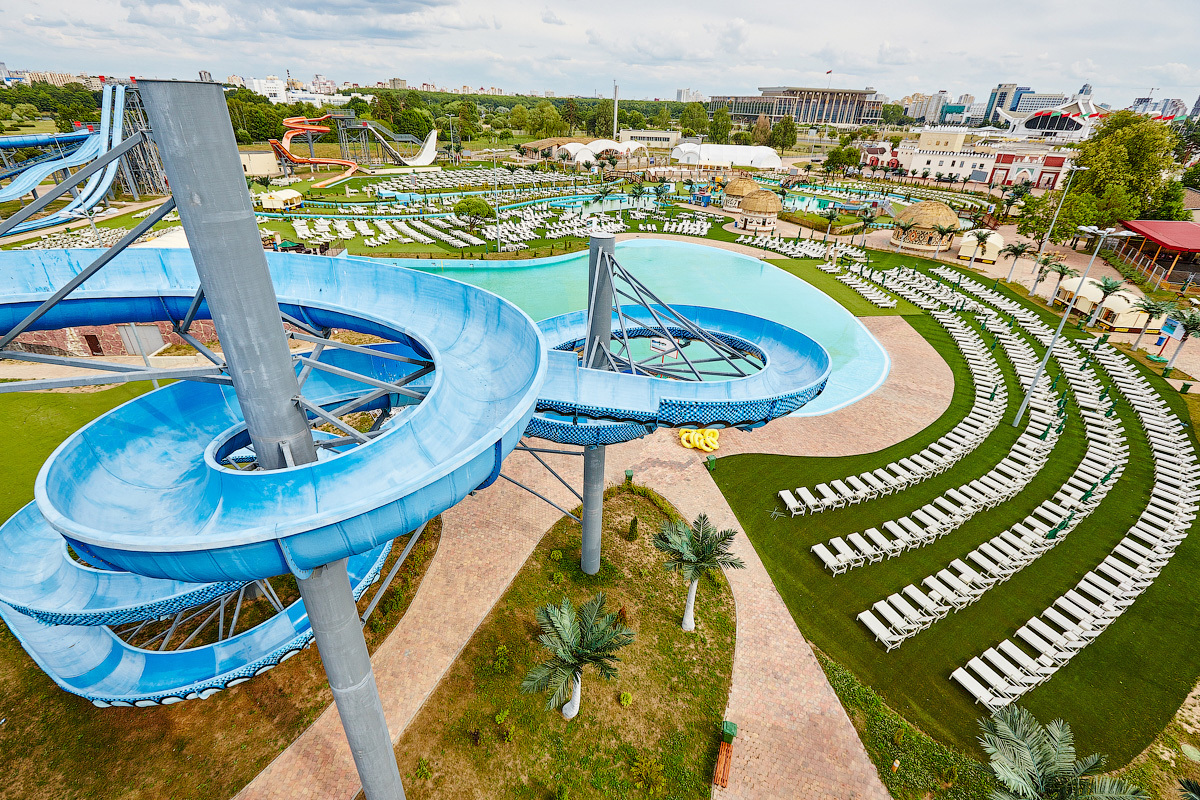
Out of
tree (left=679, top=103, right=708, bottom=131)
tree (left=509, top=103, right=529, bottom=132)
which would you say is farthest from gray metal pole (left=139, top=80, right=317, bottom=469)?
tree (left=509, top=103, right=529, bottom=132)

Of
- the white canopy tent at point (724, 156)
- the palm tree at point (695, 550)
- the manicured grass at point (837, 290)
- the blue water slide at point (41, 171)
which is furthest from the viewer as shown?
the white canopy tent at point (724, 156)

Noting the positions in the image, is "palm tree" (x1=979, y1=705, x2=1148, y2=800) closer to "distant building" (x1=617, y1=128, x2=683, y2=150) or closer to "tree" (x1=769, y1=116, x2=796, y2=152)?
"tree" (x1=769, y1=116, x2=796, y2=152)

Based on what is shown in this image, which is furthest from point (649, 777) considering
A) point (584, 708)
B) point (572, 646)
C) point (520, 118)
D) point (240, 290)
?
point (520, 118)

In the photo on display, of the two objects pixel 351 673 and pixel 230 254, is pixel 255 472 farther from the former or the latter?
pixel 351 673

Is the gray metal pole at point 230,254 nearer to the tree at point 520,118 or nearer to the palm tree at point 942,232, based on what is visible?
the palm tree at point 942,232

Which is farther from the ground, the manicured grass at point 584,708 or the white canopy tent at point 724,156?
the white canopy tent at point 724,156

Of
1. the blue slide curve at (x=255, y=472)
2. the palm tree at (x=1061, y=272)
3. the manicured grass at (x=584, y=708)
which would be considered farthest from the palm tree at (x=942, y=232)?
the manicured grass at (x=584, y=708)
